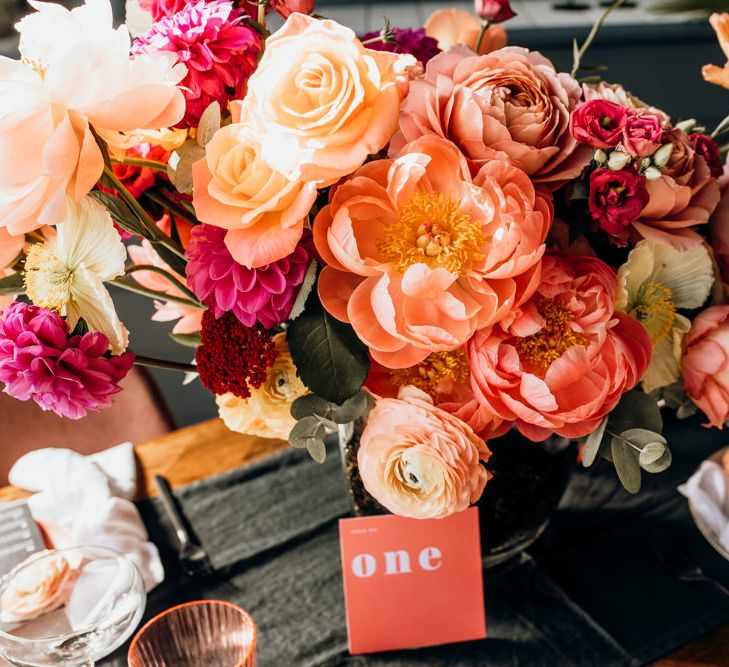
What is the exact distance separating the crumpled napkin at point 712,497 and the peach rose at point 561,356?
35 centimetres

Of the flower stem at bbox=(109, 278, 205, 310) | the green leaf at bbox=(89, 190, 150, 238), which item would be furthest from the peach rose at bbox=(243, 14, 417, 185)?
the flower stem at bbox=(109, 278, 205, 310)

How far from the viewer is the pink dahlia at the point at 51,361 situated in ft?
1.51

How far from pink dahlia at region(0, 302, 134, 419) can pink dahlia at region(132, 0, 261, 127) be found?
0.56 feet

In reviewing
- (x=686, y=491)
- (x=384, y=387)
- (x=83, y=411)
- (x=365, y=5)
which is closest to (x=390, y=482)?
(x=384, y=387)

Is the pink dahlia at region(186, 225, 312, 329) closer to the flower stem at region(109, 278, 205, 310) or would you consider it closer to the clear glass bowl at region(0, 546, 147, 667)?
the flower stem at region(109, 278, 205, 310)

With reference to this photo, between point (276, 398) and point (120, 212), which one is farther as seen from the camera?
point (276, 398)

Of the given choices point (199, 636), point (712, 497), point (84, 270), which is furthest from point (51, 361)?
point (712, 497)

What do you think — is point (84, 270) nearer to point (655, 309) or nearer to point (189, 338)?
point (189, 338)

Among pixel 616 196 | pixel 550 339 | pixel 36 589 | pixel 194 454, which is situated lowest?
pixel 194 454

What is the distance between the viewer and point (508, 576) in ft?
2.54

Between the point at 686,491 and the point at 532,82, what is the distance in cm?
58

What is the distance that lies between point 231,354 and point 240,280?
3.4 inches

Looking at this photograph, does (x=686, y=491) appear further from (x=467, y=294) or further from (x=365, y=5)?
(x=365, y=5)

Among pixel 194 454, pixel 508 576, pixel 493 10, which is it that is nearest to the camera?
pixel 493 10
